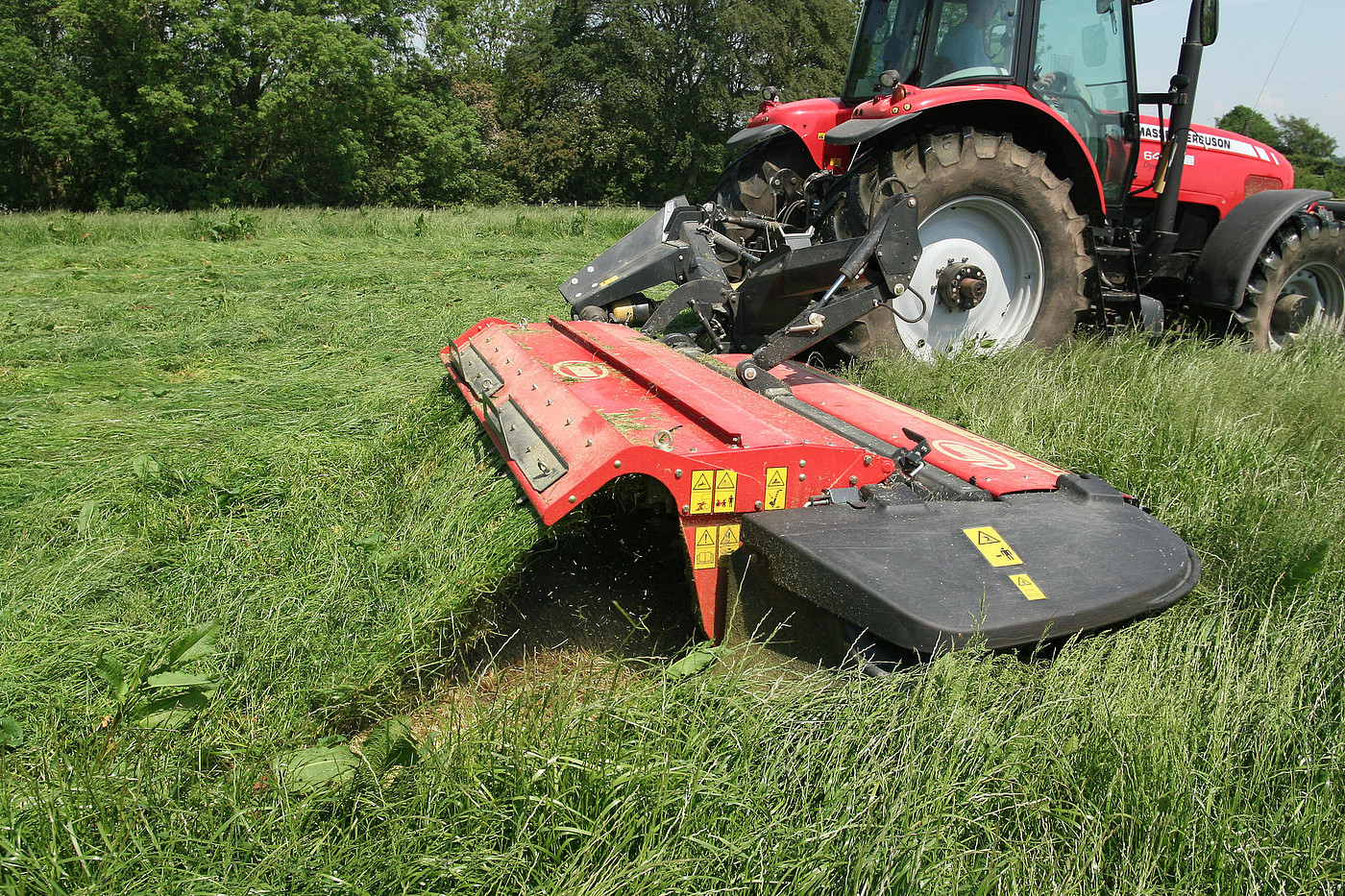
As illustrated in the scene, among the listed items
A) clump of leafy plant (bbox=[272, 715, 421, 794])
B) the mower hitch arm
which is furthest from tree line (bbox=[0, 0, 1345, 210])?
clump of leafy plant (bbox=[272, 715, 421, 794])

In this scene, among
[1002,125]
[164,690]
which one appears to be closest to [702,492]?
[164,690]

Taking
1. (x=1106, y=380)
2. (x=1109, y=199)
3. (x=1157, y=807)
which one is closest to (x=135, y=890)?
(x=1157, y=807)

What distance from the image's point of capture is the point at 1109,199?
5238mm

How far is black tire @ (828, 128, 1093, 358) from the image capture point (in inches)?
167

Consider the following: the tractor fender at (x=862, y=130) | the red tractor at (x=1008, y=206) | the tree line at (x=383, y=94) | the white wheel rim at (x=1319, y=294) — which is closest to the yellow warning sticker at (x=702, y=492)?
the red tractor at (x=1008, y=206)

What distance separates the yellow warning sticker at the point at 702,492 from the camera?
81.7 inches

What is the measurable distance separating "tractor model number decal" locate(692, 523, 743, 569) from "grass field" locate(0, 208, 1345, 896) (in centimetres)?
23

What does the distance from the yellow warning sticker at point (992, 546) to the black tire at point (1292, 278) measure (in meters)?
4.09

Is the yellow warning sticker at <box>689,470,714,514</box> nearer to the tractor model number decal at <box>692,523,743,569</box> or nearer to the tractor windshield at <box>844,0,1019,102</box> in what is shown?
the tractor model number decal at <box>692,523,743,569</box>

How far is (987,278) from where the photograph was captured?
465cm

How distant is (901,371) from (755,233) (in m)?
1.87

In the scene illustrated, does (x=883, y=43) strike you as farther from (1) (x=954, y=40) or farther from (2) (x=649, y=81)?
(2) (x=649, y=81)

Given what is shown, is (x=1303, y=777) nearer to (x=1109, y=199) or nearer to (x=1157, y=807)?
(x=1157, y=807)

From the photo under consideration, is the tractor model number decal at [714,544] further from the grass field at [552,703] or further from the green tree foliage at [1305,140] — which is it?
the green tree foliage at [1305,140]
